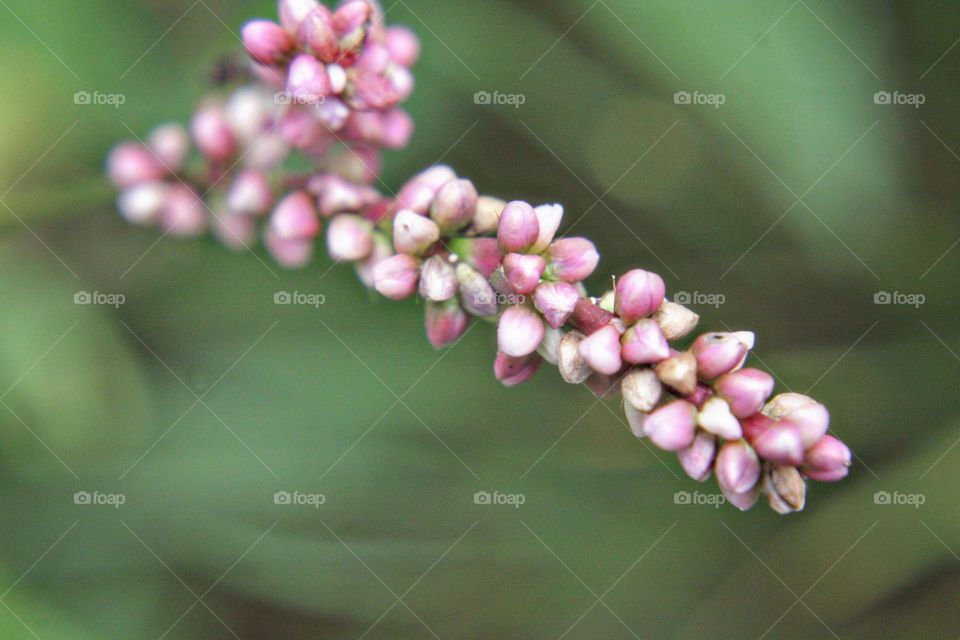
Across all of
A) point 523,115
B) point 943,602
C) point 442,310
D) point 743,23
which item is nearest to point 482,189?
point 523,115

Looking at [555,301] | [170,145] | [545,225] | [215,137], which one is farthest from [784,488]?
[170,145]

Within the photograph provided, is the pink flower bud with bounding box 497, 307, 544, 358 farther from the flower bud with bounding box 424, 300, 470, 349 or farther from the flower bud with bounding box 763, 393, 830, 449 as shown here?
the flower bud with bounding box 763, 393, 830, 449

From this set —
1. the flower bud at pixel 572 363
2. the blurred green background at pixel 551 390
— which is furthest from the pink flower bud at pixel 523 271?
the blurred green background at pixel 551 390

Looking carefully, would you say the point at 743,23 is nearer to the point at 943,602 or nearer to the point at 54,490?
the point at 943,602

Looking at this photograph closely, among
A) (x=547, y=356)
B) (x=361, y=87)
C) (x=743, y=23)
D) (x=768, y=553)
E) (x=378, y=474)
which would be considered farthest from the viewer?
(x=768, y=553)

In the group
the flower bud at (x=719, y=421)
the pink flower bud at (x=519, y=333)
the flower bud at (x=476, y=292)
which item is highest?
the flower bud at (x=476, y=292)

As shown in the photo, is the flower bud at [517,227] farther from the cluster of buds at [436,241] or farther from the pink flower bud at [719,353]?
the pink flower bud at [719,353]

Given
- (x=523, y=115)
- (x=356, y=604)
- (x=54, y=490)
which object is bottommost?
(x=356, y=604)

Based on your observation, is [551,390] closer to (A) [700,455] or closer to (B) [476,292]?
(B) [476,292]
